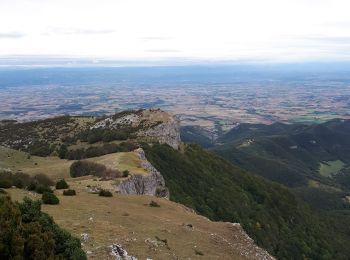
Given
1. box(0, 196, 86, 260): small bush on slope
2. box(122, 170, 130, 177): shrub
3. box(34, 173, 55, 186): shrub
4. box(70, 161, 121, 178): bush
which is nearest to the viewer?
box(0, 196, 86, 260): small bush on slope

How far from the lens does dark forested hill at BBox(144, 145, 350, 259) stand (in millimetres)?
77812

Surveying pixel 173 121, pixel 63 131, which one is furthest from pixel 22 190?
pixel 173 121

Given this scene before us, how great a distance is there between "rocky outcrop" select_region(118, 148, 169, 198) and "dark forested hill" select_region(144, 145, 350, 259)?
11738mm

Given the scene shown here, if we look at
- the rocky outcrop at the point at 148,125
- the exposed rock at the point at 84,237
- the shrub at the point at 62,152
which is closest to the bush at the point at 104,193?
the exposed rock at the point at 84,237

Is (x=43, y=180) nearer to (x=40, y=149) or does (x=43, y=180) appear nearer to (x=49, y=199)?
(x=49, y=199)

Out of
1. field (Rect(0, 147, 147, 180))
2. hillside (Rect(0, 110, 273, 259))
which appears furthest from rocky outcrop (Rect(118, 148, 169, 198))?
field (Rect(0, 147, 147, 180))

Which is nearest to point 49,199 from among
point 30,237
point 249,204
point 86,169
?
point 30,237

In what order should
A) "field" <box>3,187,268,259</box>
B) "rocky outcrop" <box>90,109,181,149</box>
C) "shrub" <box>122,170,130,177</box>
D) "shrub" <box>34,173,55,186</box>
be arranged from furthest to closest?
"rocky outcrop" <box>90,109,181,149</box>, "shrub" <box>122,170,130,177</box>, "shrub" <box>34,173,55,186</box>, "field" <box>3,187,268,259</box>

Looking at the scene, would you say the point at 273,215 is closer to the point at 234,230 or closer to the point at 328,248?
the point at 328,248

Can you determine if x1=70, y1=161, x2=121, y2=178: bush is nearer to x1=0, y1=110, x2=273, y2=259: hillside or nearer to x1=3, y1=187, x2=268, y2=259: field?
x1=0, y1=110, x2=273, y2=259: hillside

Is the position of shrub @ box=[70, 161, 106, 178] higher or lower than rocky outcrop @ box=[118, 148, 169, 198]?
higher

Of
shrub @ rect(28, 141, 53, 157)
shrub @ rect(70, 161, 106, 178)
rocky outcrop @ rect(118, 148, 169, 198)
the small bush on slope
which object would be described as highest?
the small bush on slope

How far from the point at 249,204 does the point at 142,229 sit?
64.4 m

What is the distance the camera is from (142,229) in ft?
94.6
